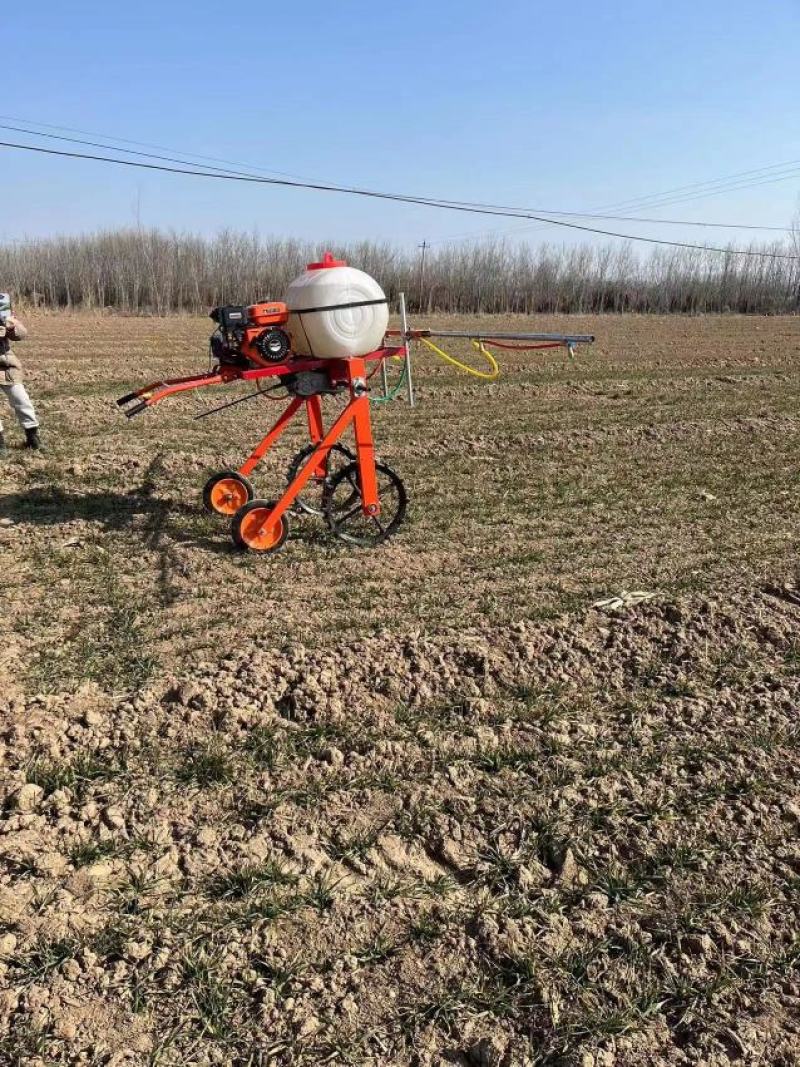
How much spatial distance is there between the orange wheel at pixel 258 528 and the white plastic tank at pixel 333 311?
1.29m

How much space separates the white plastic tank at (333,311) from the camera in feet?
18.9

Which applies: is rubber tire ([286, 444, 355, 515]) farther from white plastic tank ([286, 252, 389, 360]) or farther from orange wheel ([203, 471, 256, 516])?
white plastic tank ([286, 252, 389, 360])

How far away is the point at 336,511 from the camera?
6.72 m

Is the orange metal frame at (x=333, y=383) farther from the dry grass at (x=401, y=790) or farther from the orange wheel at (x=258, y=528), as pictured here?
the dry grass at (x=401, y=790)

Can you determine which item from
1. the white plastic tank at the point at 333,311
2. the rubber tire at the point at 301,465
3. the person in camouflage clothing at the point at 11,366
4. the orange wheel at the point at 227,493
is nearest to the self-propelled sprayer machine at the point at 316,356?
the white plastic tank at the point at 333,311

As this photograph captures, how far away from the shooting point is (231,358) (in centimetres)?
591

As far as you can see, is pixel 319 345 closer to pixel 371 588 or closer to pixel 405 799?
pixel 371 588

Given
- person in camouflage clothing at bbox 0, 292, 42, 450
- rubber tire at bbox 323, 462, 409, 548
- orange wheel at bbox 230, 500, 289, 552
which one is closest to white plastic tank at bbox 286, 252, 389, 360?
rubber tire at bbox 323, 462, 409, 548

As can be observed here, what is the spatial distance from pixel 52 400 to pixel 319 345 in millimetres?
7962

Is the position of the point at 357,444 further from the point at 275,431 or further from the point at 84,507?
the point at 84,507

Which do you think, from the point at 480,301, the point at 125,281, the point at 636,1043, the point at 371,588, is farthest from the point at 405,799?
the point at 480,301

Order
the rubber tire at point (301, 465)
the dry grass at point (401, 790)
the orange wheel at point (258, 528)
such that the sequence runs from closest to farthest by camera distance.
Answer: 1. the dry grass at point (401, 790)
2. the orange wheel at point (258, 528)
3. the rubber tire at point (301, 465)

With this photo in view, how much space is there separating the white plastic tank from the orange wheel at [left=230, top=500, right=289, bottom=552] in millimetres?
1291

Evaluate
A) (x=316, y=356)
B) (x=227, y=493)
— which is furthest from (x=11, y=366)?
(x=316, y=356)
